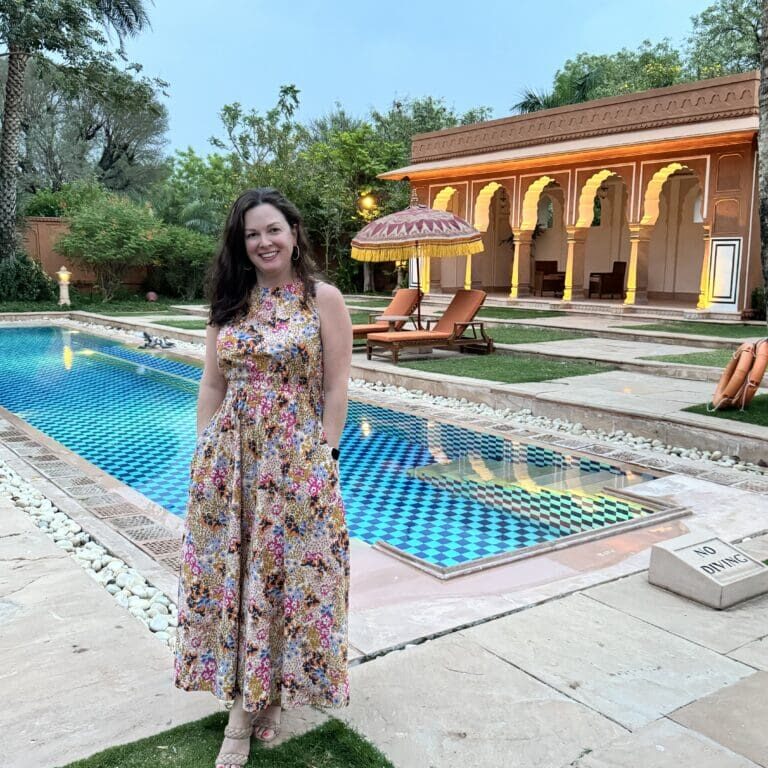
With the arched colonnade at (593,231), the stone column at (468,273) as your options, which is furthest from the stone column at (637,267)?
the stone column at (468,273)

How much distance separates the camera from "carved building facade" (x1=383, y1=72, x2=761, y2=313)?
580 inches

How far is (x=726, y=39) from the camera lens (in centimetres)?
2712

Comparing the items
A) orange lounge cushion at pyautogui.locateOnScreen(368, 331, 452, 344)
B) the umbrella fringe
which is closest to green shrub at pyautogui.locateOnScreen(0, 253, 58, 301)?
the umbrella fringe

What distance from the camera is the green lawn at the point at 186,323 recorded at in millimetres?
15086

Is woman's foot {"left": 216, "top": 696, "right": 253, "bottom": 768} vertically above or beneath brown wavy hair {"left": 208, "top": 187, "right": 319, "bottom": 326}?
beneath

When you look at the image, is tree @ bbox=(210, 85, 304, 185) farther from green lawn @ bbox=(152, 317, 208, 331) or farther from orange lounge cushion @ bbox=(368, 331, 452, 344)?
orange lounge cushion @ bbox=(368, 331, 452, 344)

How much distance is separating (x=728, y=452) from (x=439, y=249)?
6.39 metres

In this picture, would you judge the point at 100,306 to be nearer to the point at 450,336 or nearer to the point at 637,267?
the point at 450,336

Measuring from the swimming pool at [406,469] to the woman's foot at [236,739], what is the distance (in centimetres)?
173

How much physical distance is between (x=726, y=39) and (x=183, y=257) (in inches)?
785

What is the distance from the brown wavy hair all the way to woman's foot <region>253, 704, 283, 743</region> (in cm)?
114

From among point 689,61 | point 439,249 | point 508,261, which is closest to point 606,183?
point 508,261

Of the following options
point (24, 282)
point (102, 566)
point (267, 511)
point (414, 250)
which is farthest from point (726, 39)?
point (267, 511)

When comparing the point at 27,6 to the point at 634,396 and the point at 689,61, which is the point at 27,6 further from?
the point at 689,61
